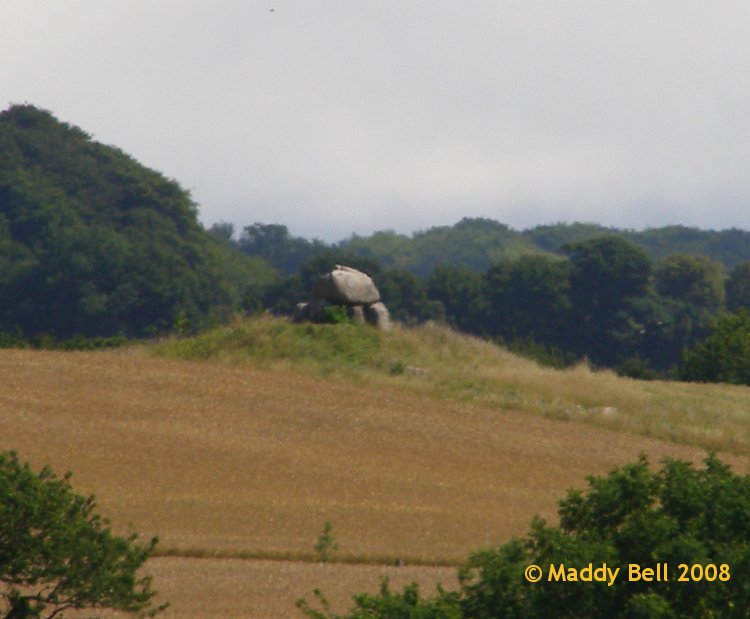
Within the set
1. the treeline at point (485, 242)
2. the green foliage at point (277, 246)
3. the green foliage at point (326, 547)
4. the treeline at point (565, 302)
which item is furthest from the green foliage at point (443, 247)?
the green foliage at point (326, 547)

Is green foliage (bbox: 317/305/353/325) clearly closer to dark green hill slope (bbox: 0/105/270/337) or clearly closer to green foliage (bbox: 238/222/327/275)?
dark green hill slope (bbox: 0/105/270/337)

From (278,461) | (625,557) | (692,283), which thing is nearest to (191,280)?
(692,283)

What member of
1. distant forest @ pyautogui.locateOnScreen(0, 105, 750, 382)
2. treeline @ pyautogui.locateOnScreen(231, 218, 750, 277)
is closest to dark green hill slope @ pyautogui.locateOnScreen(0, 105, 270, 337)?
distant forest @ pyautogui.locateOnScreen(0, 105, 750, 382)

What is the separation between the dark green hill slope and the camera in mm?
69375

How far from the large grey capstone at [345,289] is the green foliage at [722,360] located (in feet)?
48.0

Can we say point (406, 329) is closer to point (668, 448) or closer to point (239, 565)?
point (668, 448)

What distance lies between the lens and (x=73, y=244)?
7281cm

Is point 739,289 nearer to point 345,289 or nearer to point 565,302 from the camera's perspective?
point 565,302

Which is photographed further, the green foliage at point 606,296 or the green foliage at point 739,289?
the green foliage at point 739,289

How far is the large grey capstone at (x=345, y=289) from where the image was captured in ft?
120

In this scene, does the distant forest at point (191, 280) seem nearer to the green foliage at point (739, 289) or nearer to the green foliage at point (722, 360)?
the green foliage at point (739, 289)

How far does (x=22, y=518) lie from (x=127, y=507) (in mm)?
9033

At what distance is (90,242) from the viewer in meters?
72.5

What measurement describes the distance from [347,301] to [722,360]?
1619 cm
